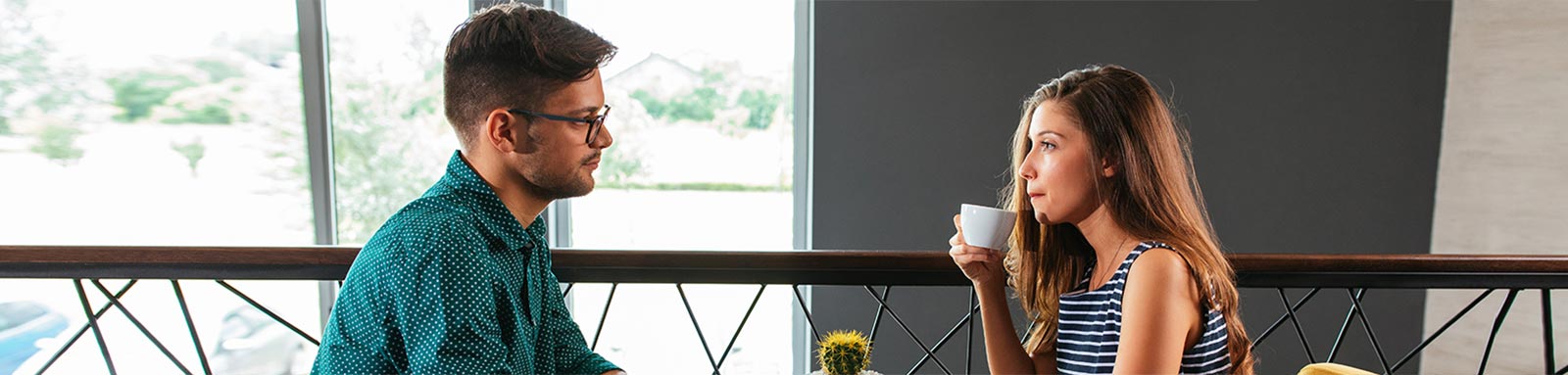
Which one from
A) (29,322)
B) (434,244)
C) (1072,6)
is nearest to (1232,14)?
(1072,6)

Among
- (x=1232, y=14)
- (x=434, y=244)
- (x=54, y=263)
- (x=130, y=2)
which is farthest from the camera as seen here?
(x=1232, y=14)

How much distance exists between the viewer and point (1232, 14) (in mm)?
3477

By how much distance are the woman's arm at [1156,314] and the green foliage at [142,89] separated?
358 cm

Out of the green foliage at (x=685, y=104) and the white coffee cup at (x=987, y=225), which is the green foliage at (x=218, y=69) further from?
the white coffee cup at (x=987, y=225)

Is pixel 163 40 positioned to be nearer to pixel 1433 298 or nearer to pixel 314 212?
pixel 314 212

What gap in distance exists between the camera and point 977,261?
1.41 metres

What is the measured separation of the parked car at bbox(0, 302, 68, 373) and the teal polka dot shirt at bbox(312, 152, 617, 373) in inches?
117

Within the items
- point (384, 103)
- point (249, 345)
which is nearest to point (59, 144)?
point (249, 345)

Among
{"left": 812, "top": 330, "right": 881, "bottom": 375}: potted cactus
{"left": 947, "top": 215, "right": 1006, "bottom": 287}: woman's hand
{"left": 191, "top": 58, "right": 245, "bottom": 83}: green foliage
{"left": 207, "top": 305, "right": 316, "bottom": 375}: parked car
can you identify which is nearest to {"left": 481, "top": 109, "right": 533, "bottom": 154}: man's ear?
{"left": 812, "top": 330, "right": 881, "bottom": 375}: potted cactus

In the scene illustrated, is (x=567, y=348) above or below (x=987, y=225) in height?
Answer: below

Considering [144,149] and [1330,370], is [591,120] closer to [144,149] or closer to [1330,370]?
[1330,370]

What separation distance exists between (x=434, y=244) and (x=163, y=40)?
306 cm

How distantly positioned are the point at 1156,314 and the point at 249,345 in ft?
12.2

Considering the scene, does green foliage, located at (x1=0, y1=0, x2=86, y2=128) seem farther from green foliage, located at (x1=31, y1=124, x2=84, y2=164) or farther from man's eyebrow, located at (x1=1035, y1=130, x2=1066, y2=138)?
man's eyebrow, located at (x1=1035, y1=130, x2=1066, y2=138)
